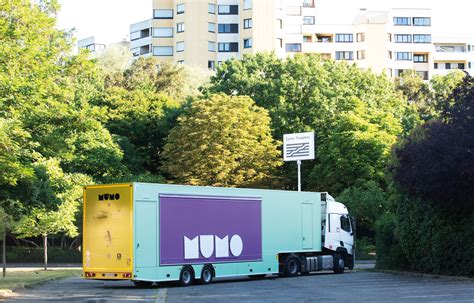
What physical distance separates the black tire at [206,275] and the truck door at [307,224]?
677 cm

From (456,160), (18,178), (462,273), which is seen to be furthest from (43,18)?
(462,273)

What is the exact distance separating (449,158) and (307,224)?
8589 mm

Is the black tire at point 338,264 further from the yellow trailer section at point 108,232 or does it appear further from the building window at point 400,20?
the building window at point 400,20

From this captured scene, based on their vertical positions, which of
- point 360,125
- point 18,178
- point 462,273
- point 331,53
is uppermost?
point 331,53

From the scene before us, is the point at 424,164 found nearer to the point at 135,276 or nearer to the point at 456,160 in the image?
the point at 456,160

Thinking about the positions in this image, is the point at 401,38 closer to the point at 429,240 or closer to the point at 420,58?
the point at 420,58

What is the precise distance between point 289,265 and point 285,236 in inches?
49.9

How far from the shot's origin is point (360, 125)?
210 ft

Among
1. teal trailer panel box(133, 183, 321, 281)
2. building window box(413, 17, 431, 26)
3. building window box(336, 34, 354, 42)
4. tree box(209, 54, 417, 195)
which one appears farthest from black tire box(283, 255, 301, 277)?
building window box(413, 17, 431, 26)

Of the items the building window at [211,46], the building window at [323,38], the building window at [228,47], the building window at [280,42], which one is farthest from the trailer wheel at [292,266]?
the building window at [323,38]

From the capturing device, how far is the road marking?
75.8 ft

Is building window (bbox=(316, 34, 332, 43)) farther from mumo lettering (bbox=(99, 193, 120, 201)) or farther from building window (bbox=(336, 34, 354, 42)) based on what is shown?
mumo lettering (bbox=(99, 193, 120, 201))

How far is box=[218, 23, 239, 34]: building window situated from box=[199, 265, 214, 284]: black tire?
92577 millimetres

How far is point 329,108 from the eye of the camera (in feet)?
226
